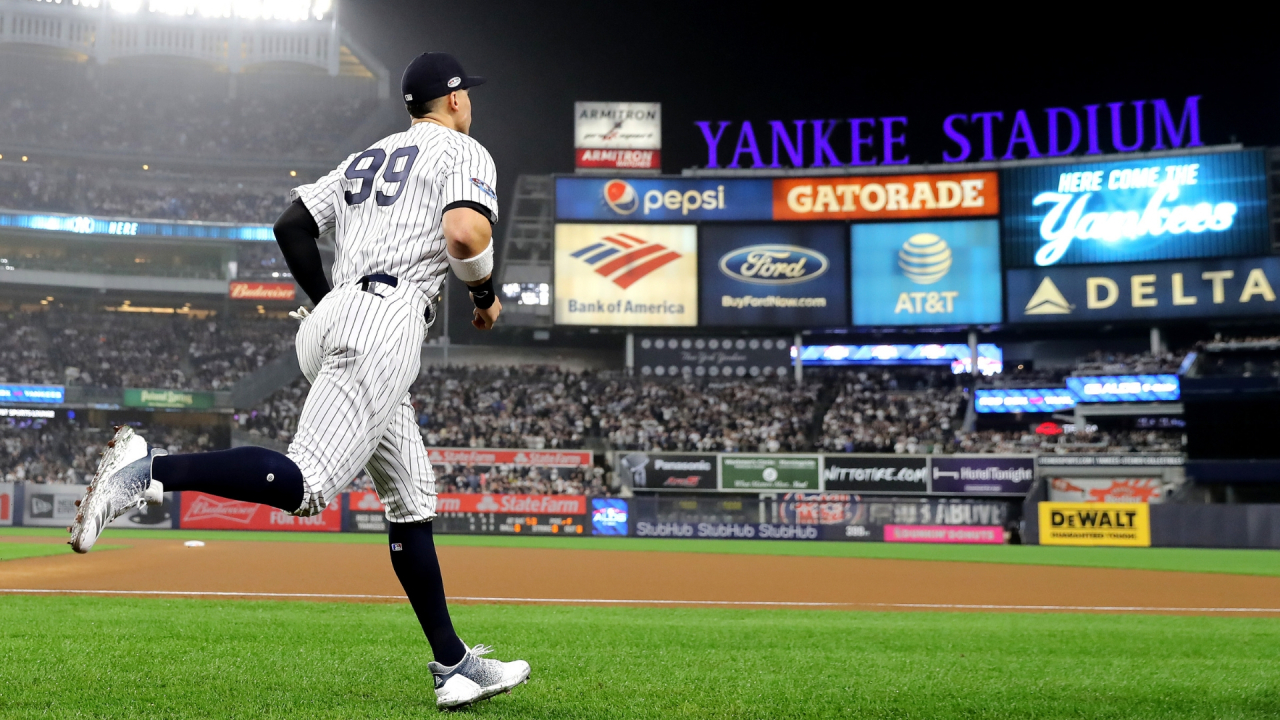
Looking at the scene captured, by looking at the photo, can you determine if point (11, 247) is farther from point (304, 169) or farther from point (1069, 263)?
point (1069, 263)

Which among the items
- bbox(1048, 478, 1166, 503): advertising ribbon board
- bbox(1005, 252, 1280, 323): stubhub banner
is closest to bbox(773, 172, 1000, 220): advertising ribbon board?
bbox(1005, 252, 1280, 323): stubhub banner

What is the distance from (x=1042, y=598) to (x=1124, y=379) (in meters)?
25.5

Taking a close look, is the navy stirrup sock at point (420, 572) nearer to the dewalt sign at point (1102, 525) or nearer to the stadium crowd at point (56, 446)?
the dewalt sign at point (1102, 525)

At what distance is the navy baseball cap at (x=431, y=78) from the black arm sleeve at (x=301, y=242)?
56 cm

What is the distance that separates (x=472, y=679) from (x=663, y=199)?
34.2m

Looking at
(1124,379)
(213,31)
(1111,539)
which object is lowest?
(1111,539)

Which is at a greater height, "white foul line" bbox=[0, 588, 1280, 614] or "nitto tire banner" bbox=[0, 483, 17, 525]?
"white foul line" bbox=[0, 588, 1280, 614]

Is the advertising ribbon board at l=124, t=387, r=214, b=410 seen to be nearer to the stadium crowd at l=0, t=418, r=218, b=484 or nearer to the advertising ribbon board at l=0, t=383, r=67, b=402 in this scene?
the stadium crowd at l=0, t=418, r=218, b=484

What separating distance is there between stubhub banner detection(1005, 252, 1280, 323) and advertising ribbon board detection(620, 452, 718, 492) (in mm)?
12352

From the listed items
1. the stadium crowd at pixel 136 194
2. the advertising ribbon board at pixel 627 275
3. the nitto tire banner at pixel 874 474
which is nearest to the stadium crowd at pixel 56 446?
the stadium crowd at pixel 136 194

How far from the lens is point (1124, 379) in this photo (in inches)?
1331

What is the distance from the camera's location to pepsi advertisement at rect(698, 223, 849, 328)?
3625 cm

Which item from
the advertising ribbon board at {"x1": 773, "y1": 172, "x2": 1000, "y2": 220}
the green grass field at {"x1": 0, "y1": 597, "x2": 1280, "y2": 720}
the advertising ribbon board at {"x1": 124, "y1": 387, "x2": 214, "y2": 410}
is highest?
the advertising ribbon board at {"x1": 773, "y1": 172, "x2": 1000, "y2": 220}

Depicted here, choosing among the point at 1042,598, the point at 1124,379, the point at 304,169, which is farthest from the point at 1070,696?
the point at 304,169
